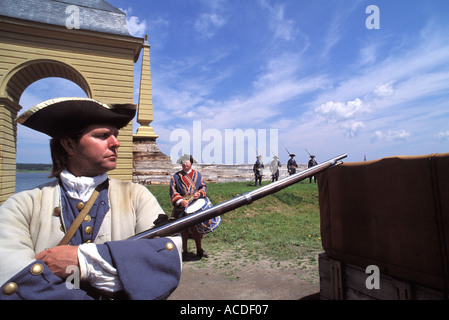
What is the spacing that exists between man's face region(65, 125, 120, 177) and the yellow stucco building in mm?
8418

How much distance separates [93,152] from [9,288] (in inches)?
35.1

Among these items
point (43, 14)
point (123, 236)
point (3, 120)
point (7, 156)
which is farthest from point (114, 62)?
point (123, 236)

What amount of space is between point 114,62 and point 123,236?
33.0 ft

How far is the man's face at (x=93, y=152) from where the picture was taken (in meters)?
1.76

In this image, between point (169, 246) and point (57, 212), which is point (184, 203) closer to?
point (57, 212)

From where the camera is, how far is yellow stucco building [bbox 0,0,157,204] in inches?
341

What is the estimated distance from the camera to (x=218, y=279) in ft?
14.9

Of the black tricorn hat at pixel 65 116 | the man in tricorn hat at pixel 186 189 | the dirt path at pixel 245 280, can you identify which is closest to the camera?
the black tricorn hat at pixel 65 116

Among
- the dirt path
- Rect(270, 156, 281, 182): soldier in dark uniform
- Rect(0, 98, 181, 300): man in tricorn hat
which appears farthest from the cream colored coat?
Rect(270, 156, 281, 182): soldier in dark uniform

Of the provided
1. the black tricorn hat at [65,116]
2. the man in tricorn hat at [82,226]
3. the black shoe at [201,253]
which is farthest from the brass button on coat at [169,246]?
the black shoe at [201,253]

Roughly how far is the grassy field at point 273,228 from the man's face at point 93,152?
15.5 feet

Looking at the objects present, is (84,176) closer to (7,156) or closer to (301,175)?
(301,175)

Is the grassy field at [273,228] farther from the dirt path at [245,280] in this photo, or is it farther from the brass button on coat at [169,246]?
the brass button on coat at [169,246]

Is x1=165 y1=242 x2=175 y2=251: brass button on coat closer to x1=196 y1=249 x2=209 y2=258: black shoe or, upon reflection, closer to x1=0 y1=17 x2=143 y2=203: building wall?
x1=196 y1=249 x2=209 y2=258: black shoe
